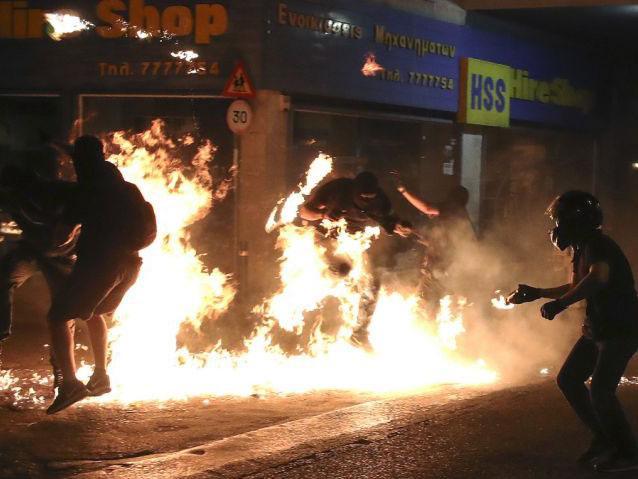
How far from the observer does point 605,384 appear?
223 inches

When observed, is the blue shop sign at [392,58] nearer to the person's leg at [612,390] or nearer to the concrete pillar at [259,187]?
the concrete pillar at [259,187]

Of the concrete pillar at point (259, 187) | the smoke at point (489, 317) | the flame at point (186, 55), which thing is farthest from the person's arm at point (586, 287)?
the flame at point (186, 55)

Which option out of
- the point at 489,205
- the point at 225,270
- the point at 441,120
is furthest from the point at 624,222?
the point at 225,270

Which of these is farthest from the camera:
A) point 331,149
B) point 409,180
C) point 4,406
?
point 409,180

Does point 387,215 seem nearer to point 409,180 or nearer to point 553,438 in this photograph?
point 553,438

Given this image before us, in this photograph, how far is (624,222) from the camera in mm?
22312

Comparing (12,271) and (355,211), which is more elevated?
(355,211)

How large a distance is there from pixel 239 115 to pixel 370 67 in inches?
116

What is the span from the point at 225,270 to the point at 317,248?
3143mm

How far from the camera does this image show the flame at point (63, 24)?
1286 cm

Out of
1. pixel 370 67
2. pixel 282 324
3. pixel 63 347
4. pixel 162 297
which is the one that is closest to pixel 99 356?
pixel 63 347

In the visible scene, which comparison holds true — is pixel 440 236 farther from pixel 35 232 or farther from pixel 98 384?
pixel 35 232

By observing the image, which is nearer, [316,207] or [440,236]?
[316,207]

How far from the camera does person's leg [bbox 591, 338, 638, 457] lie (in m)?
5.66
